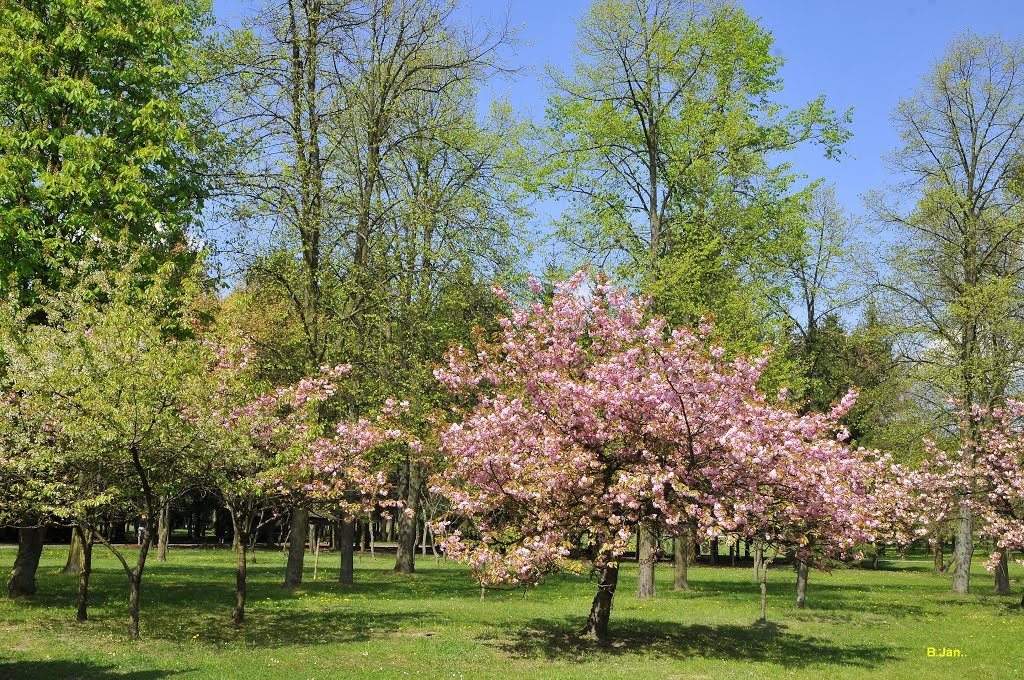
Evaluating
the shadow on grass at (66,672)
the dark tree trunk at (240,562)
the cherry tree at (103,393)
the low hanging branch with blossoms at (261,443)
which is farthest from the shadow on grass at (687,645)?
the cherry tree at (103,393)

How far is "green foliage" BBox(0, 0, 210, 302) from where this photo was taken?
18.8m

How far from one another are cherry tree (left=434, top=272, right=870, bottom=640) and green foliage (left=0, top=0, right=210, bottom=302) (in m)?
9.28

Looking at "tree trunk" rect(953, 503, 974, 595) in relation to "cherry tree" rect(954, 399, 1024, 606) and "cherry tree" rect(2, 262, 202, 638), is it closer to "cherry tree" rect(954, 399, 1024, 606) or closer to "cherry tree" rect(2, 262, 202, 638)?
"cherry tree" rect(954, 399, 1024, 606)

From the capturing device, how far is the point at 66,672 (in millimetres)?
12547

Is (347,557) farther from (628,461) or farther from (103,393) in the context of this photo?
(103,393)

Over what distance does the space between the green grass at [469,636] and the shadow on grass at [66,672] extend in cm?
4

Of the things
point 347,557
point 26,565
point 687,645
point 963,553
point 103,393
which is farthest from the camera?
point 963,553

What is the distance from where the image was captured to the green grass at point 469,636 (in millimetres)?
13930

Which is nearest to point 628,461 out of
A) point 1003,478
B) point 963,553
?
point 1003,478

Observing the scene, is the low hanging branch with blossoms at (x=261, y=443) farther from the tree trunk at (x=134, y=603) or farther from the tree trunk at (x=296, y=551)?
the tree trunk at (x=296, y=551)

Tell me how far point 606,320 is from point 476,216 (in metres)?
13.0

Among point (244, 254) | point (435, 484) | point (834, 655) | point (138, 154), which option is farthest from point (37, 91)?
point (834, 655)

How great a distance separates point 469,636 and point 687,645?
177 inches

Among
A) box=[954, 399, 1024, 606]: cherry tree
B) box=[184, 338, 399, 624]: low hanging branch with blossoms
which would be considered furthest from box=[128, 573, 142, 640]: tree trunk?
box=[954, 399, 1024, 606]: cherry tree
